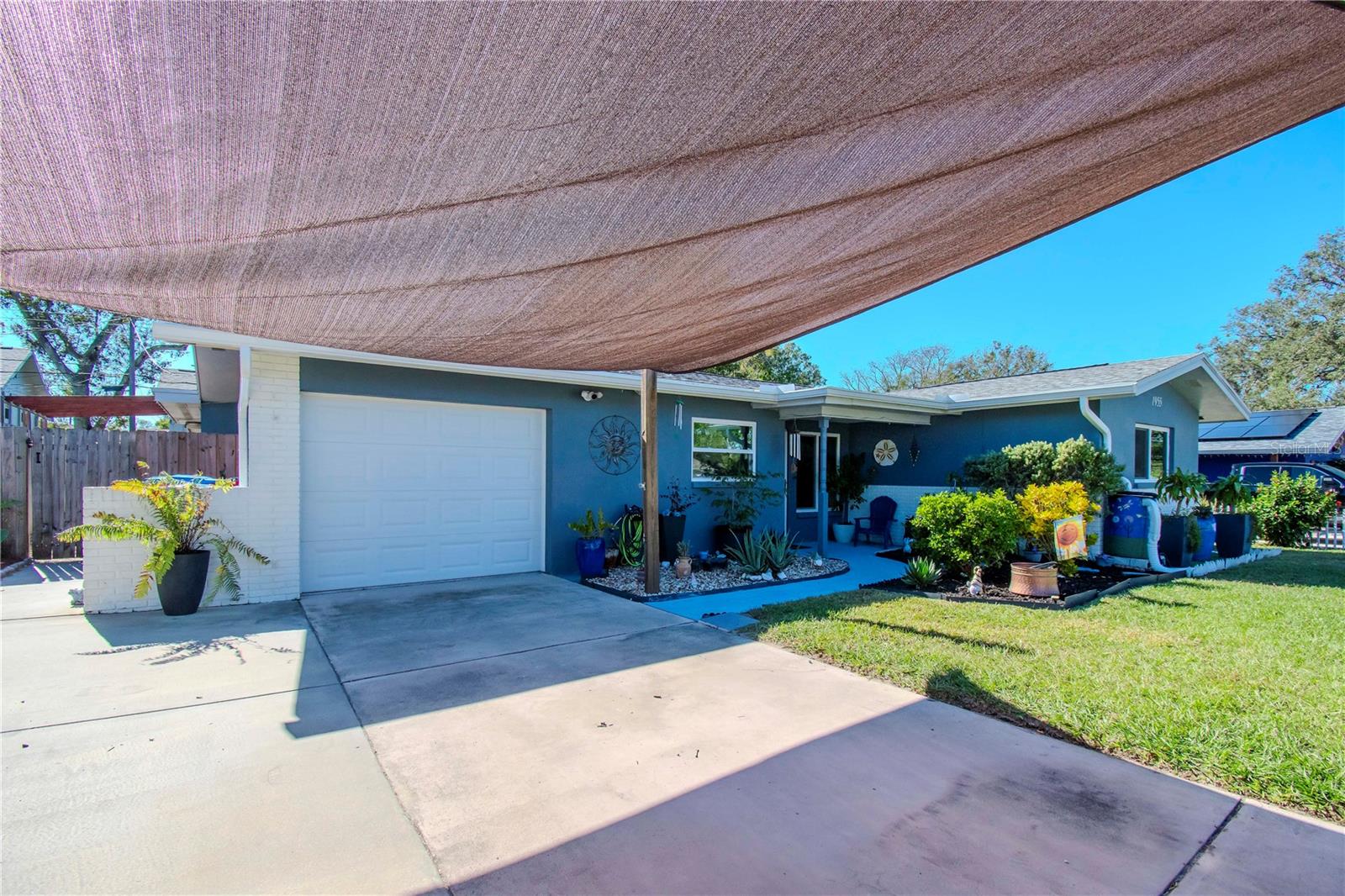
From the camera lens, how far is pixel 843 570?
27.3 ft

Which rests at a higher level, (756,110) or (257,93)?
(756,110)

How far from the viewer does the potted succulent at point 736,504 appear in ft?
29.2

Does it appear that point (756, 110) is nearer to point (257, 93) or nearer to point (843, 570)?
point (257, 93)

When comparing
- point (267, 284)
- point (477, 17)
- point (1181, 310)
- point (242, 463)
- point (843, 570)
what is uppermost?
point (1181, 310)

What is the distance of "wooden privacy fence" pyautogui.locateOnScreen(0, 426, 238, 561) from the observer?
807 centimetres

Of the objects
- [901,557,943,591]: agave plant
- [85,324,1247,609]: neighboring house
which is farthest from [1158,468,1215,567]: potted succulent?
[901,557,943,591]: agave plant

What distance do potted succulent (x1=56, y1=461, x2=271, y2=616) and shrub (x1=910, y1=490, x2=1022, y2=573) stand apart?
24.1 ft

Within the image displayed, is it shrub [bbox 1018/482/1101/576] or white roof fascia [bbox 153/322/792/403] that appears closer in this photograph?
white roof fascia [bbox 153/322/792/403]

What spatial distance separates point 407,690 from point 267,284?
8.67ft

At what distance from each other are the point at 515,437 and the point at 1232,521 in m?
10.8

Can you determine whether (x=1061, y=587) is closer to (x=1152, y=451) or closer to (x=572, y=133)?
(x=1152, y=451)

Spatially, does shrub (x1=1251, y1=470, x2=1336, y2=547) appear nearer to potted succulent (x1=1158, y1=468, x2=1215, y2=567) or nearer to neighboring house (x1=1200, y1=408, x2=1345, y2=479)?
potted succulent (x1=1158, y1=468, x2=1215, y2=567)

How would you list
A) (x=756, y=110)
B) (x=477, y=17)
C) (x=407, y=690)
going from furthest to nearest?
(x=407, y=690)
(x=756, y=110)
(x=477, y=17)

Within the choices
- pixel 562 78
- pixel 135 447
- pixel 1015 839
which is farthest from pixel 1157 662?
pixel 135 447
